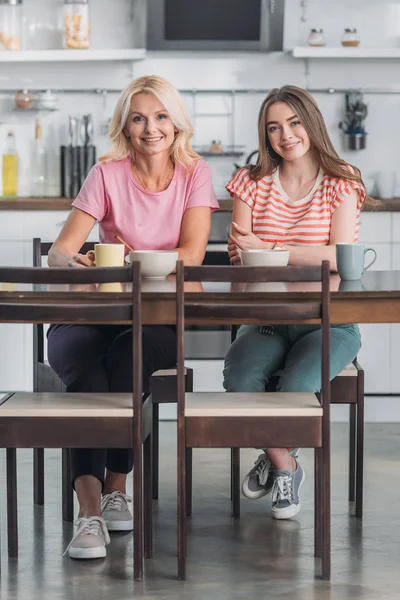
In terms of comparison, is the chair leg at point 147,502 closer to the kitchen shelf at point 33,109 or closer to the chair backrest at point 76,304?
the chair backrest at point 76,304

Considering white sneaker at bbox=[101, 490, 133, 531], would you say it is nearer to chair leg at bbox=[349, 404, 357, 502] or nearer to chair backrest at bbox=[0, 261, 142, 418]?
chair backrest at bbox=[0, 261, 142, 418]

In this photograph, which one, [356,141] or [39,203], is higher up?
[356,141]

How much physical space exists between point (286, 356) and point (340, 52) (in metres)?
2.49

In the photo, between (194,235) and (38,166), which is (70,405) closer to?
(194,235)

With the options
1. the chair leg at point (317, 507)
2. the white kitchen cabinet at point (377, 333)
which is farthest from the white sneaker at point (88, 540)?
the white kitchen cabinet at point (377, 333)

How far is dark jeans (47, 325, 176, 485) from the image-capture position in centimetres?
276

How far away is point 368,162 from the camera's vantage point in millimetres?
5379

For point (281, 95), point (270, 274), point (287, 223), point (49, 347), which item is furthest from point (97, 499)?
point (281, 95)

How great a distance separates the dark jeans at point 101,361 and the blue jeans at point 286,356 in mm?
198

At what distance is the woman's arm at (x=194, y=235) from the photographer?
124 inches

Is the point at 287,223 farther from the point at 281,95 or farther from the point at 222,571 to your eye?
the point at 222,571

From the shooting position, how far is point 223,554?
2.80 m

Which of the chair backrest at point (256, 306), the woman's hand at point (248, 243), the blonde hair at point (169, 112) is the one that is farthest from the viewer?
the blonde hair at point (169, 112)

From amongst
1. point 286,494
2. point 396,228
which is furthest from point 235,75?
point 286,494
